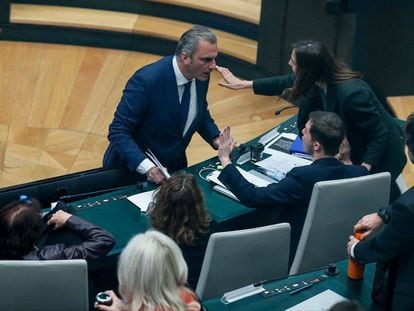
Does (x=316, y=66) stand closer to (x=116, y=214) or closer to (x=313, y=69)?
(x=313, y=69)

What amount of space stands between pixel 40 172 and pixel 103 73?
1.60 m

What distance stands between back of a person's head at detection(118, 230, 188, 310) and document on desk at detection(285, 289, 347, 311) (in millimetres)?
678

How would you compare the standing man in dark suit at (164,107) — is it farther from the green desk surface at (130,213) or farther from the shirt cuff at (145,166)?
the green desk surface at (130,213)

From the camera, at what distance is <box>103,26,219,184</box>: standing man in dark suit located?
3.92m

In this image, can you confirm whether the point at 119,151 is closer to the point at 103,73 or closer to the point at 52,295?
the point at 52,295

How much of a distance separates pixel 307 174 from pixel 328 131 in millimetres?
213

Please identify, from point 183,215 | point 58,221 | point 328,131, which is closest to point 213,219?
point 183,215

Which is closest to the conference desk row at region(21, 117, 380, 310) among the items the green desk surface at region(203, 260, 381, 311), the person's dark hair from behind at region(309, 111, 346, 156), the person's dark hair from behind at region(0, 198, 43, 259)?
the green desk surface at region(203, 260, 381, 311)

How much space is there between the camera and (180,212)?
3154 millimetres

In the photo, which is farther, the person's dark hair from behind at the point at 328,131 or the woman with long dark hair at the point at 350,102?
the woman with long dark hair at the point at 350,102

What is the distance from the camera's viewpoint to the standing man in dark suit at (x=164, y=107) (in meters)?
3.92

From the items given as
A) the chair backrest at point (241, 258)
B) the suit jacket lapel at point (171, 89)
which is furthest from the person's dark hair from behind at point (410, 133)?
the suit jacket lapel at point (171, 89)

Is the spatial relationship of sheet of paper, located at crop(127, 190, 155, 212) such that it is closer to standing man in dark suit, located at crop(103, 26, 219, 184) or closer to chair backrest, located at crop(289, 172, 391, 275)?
standing man in dark suit, located at crop(103, 26, 219, 184)

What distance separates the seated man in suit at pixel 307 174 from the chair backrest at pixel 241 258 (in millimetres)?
407
